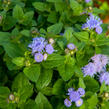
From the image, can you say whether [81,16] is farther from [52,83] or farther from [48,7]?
→ [52,83]

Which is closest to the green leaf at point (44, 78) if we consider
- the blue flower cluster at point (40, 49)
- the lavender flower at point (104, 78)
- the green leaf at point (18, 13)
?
the blue flower cluster at point (40, 49)

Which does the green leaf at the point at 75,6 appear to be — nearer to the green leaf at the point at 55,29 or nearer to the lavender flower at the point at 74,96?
the green leaf at the point at 55,29

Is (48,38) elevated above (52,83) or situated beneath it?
elevated above

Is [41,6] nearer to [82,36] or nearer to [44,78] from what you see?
[82,36]

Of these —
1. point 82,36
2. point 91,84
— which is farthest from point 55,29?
point 91,84

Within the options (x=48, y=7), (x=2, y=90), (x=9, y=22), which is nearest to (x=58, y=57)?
(x=2, y=90)

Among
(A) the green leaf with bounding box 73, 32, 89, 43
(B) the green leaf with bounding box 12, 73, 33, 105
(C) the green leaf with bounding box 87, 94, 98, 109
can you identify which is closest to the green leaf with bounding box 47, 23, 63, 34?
(A) the green leaf with bounding box 73, 32, 89, 43
